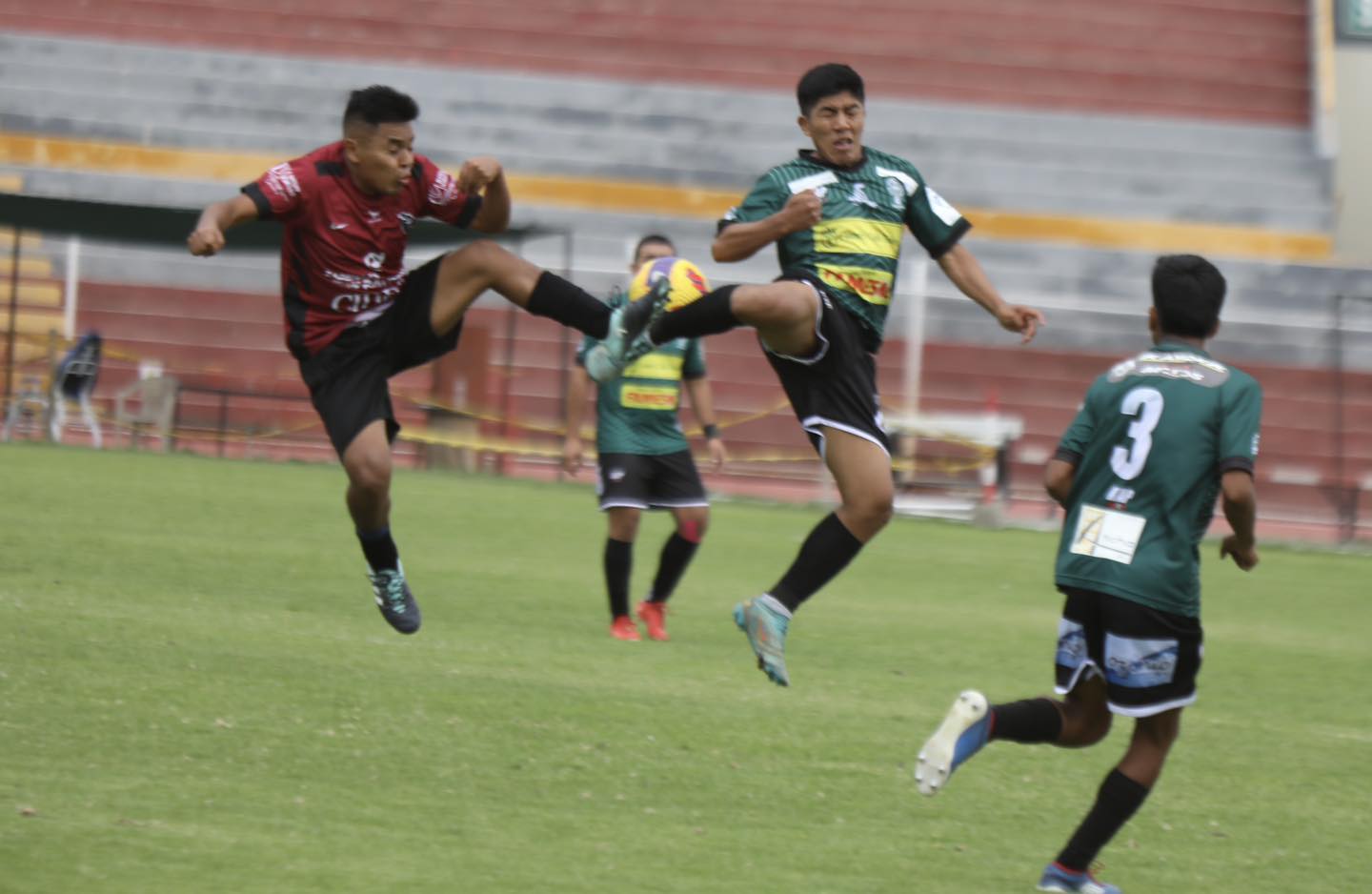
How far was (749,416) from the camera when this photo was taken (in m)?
23.0

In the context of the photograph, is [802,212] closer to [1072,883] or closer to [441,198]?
[441,198]

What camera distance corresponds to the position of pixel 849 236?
6.93 m

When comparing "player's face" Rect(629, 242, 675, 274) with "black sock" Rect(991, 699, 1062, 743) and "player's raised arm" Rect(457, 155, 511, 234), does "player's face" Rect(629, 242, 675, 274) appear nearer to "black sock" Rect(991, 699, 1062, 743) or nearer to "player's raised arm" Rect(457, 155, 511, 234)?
"player's raised arm" Rect(457, 155, 511, 234)

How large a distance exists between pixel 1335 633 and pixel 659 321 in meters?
7.25

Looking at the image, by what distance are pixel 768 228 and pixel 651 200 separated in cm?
2184

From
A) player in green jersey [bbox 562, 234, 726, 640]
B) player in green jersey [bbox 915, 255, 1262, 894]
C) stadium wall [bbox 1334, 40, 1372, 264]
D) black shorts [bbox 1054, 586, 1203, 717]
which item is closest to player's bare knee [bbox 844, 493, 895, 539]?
player in green jersey [bbox 915, 255, 1262, 894]

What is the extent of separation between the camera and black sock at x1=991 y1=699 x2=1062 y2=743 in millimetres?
5848

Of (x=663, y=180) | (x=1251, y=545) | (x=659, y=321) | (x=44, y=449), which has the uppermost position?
(x=663, y=180)

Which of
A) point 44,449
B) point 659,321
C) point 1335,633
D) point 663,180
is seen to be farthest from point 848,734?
point 663,180

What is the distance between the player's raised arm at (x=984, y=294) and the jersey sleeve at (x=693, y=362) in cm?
395

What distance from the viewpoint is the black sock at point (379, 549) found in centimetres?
760

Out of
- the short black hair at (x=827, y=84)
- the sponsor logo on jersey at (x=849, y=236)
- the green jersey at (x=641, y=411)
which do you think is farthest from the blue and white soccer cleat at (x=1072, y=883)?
the green jersey at (x=641, y=411)

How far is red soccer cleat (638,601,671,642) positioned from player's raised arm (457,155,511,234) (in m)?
3.27

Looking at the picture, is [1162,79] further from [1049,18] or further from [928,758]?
[928,758]
